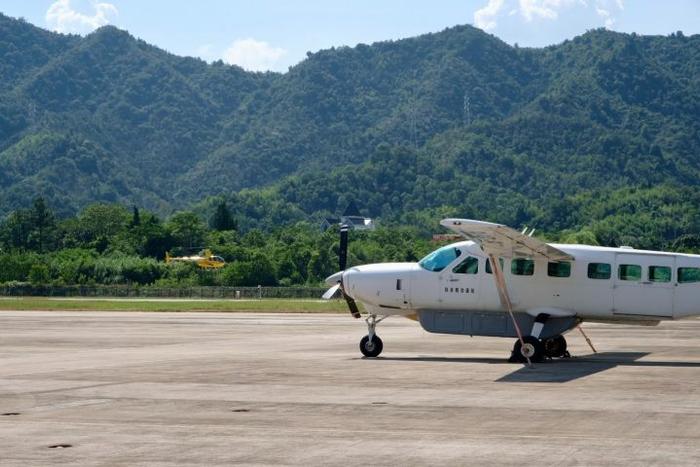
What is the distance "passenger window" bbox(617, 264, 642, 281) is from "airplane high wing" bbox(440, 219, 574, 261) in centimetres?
121

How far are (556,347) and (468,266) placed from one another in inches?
119

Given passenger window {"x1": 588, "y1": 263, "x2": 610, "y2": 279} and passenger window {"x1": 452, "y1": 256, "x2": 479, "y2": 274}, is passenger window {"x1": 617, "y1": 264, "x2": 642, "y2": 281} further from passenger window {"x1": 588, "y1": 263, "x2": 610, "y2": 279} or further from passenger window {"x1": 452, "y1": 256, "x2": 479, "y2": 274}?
passenger window {"x1": 452, "y1": 256, "x2": 479, "y2": 274}

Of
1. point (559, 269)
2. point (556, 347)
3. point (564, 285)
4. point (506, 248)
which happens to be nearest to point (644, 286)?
point (564, 285)

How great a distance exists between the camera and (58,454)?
15125 mm

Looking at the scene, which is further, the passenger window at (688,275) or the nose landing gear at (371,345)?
the nose landing gear at (371,345)

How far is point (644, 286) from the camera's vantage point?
29.4 meters

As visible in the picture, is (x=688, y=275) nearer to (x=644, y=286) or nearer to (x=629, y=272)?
(x=644, y=286)

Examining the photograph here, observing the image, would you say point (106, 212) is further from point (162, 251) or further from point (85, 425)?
point (85, 425)

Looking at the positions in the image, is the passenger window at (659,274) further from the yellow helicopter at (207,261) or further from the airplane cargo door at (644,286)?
the yellow helicopter at (207,261)

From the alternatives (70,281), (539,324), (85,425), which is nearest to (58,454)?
(85,425)

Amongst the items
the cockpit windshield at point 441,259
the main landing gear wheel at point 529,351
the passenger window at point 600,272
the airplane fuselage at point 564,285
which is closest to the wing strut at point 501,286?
the airplane fuselage at point 564,285

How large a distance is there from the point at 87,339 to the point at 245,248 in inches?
4294

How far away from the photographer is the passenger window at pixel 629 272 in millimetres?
29438

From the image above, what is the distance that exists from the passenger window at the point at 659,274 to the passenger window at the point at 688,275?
283 mm
